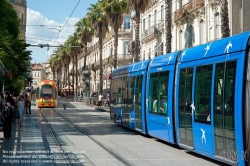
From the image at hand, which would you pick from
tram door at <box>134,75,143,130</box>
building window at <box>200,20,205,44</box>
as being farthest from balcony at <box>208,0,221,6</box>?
tram door at <box>134,75,143,130</box>

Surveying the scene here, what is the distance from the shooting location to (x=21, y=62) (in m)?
35.4

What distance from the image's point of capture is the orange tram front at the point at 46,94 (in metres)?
49.9

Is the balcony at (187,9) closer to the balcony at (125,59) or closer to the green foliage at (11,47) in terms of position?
the green foliage at (11,47)

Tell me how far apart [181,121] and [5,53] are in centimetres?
2237

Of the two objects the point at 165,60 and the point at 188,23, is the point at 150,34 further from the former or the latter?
the point at 165,60

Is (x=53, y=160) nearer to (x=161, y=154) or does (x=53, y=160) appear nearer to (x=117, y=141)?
(x=161, y=154)

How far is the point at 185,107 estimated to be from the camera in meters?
12.6

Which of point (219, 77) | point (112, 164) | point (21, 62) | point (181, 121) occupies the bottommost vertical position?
point (112, 164)

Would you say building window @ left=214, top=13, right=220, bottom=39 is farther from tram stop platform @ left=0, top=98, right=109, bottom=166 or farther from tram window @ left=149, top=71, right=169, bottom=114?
tram stop platform @ left=0, top=98, right=109, bottom=166

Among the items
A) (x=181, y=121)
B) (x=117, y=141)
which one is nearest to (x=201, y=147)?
(x=181, y=121)

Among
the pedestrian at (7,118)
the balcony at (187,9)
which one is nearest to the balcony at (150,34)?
the balcony at (187,9)

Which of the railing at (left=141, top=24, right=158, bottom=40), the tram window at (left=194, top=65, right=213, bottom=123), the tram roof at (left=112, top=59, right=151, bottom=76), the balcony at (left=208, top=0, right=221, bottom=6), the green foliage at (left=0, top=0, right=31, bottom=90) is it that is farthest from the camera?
the railing at (left=141, top=24, right=158, bottom=40)

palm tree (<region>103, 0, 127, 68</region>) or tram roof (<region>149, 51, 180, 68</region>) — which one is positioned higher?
palm tree (<region>103, 0, 127, 68</region>)

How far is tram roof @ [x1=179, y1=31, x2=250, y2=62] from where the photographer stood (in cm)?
960
